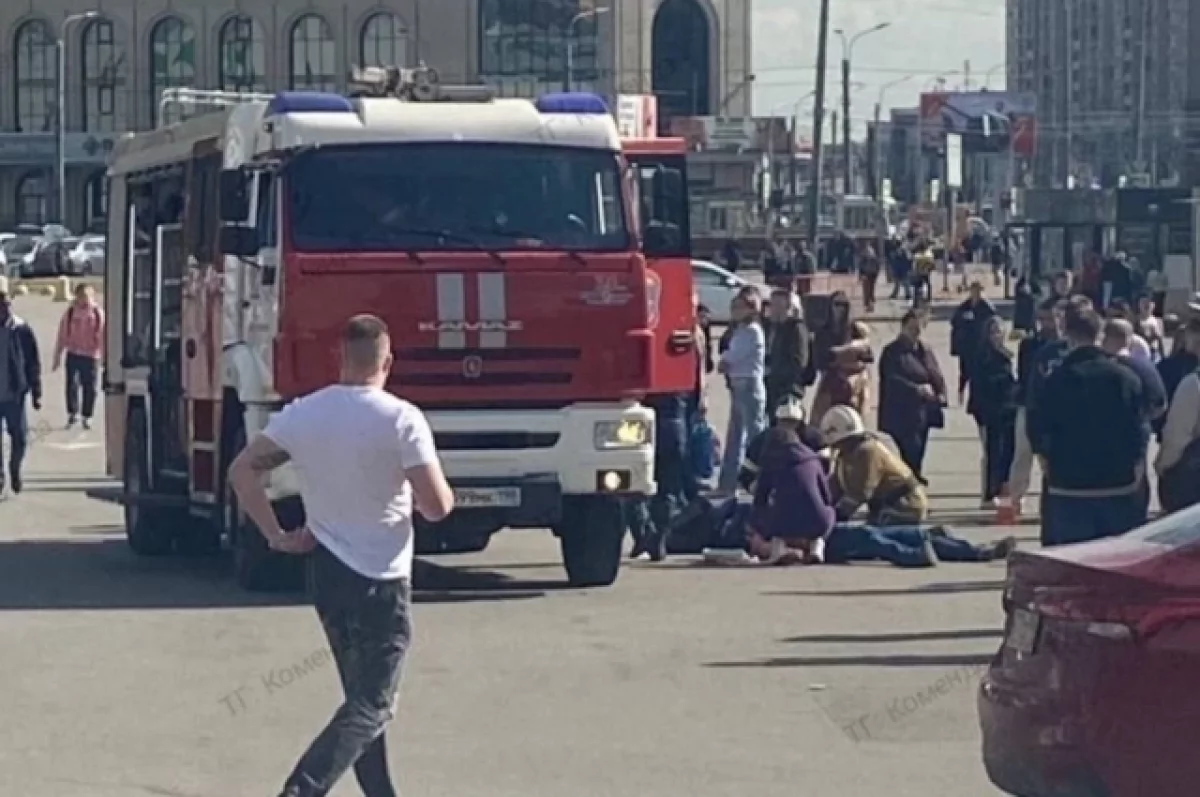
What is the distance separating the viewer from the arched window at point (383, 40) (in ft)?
343

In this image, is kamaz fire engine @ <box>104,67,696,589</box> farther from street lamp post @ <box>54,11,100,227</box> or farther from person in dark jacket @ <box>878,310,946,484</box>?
street lamp post @ <box>54,11,100,227</box>

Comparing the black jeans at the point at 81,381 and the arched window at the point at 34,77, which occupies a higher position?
the arched window at the point at 34,77

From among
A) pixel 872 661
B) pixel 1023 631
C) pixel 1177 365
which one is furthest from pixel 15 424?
pixel 1023 631

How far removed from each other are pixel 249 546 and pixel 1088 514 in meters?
→ 5.71

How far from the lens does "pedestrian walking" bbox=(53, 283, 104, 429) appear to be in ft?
102

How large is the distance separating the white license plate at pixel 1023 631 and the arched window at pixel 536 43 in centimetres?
9533

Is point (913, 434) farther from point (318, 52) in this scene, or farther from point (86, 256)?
point (318, 52)

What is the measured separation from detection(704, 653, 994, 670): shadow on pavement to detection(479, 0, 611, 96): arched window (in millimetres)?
90415

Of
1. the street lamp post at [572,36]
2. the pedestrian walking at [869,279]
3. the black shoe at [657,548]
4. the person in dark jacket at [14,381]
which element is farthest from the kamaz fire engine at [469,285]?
the street lamp post at [572,36]

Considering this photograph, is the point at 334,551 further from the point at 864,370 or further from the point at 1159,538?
the point at 864,370

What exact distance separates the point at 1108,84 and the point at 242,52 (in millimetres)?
61525

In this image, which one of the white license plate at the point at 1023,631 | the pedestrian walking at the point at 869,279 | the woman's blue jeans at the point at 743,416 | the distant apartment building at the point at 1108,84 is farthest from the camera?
the distant apartment building at the point at 1108,84

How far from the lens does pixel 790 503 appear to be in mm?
18562

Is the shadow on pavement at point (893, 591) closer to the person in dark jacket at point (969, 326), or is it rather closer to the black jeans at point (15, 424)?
the person in dark jacket at point (969, 326)
